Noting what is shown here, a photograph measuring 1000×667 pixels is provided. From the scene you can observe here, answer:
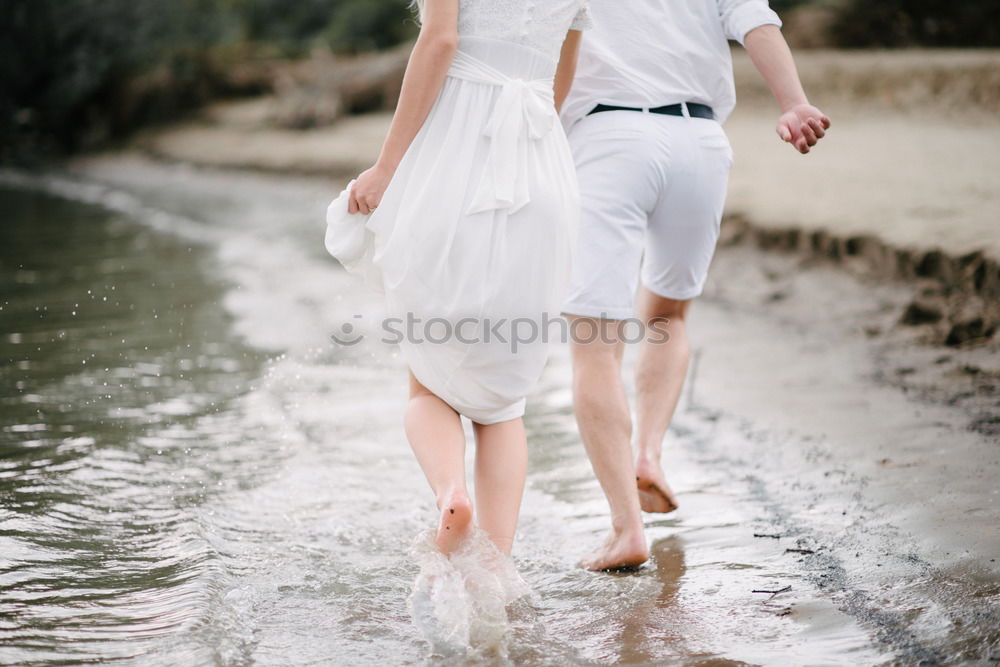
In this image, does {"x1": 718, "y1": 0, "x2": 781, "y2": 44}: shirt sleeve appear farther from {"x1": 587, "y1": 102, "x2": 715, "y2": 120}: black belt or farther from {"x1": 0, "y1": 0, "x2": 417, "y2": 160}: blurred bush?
{"x1": 0, "y1": 0, "x2": 417, "y2": 160}: blurred bush

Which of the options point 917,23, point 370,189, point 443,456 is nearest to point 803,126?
point 370,189

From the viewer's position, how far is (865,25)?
16.2 m

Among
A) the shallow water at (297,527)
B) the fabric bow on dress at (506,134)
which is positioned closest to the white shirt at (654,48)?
the fabric bow on dress at (506,134)

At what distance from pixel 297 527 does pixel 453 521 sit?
0.96 meters

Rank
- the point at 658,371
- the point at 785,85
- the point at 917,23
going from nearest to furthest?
the point at 785,85
the point at 658,371
the point at 917,23

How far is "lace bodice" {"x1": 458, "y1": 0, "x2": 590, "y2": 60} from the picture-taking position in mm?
2500

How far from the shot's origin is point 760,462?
3648mm

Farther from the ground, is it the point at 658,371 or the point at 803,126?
the point at 803,126

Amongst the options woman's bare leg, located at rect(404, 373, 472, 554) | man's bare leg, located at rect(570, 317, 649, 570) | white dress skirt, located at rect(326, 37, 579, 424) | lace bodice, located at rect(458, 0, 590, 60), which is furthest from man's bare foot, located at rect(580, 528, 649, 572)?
lace bodice, located at rect(458, 0, 590, 60)

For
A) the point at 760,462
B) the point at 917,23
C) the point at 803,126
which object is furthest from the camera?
the point at 917,23

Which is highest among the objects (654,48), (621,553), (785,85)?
(654,48)

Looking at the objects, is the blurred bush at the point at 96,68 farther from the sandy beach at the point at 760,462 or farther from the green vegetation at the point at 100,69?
the sandy beach at the point at 760,462

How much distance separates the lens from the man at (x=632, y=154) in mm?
2832

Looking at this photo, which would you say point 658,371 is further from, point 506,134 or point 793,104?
point 506,134
